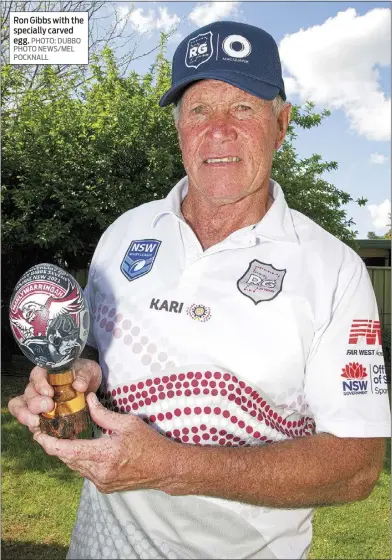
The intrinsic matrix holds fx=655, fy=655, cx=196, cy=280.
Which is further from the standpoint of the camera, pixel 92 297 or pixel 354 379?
pixel 92 297

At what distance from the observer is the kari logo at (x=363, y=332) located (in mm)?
1429

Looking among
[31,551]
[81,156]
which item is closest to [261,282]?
[31,551]

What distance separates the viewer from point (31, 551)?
297 cm

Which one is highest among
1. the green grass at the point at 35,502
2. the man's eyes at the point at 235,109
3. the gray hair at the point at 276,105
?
the gray hair at the point at 276,105

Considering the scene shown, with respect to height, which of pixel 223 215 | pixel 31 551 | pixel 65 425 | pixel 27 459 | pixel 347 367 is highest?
pixel 223 215

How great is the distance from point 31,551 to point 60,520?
19cm

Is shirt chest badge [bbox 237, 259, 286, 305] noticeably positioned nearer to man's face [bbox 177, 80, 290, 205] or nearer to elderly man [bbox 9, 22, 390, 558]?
elderly man [bbox 9, 22, 390, 558]

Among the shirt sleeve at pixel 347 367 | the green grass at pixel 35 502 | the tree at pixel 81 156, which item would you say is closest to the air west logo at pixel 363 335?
the shirt sleeve at pixel 347 367

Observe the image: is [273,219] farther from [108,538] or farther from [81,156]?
[81,156]

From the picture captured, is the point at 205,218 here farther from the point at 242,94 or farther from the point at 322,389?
the point at 322,389

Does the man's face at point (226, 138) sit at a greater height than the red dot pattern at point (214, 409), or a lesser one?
greater

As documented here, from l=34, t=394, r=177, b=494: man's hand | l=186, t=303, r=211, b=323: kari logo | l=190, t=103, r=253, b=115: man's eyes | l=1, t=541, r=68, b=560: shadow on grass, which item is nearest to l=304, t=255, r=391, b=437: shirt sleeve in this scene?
l=186, t=303, r=211, b=323: kari logo

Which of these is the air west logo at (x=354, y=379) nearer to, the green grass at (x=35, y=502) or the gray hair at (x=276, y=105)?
the gray hair at (x=276, y=105)

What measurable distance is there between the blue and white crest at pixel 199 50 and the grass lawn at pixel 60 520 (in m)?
2.26
